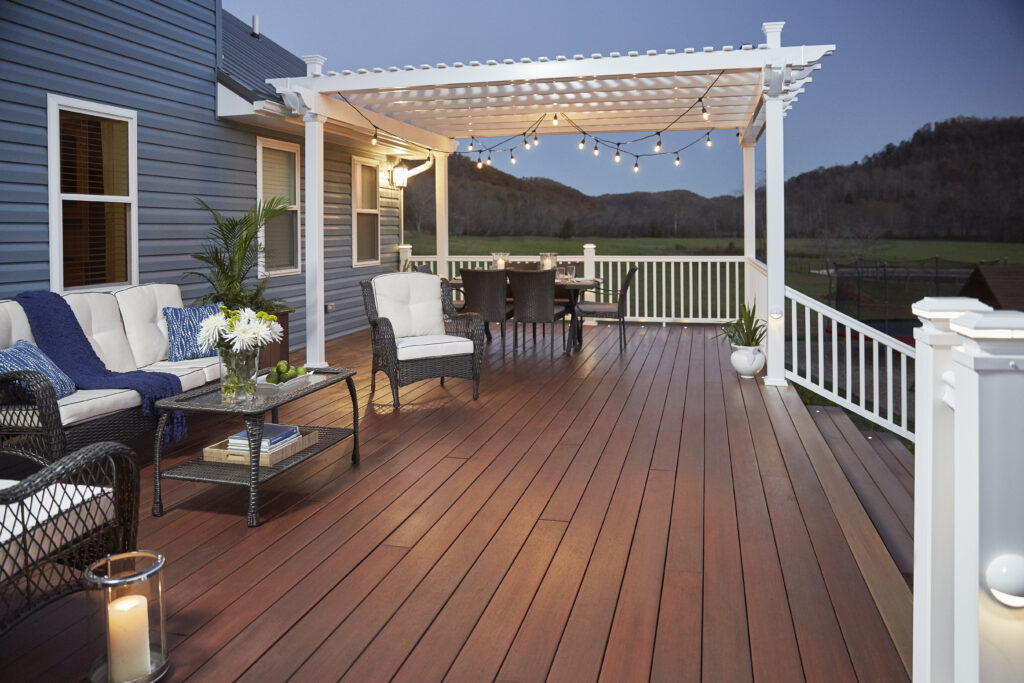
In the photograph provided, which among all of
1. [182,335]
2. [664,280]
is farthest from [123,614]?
[664,280]

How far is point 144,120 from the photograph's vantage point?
629 centimetres

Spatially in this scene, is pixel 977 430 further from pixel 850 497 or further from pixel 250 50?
pixel 250 50

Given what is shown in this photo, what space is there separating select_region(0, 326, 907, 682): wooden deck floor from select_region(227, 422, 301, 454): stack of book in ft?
0.85

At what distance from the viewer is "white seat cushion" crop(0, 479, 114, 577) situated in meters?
2.01

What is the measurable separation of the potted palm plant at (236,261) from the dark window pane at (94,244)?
62cm

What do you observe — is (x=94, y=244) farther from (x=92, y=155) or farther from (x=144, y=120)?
(x=144, y=120)

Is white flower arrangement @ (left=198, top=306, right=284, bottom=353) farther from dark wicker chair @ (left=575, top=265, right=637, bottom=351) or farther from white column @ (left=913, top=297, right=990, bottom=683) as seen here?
dark wicker chair @ (left=575, top=265, right=637, bottom=351)

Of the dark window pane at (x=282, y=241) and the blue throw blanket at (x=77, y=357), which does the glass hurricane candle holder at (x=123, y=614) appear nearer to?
the blue throw blanket at (x=77, y=357)

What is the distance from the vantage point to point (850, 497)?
3652 mm

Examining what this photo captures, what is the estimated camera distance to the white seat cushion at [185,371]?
15.2 feet

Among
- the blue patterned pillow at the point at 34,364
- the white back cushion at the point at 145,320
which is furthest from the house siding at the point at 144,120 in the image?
the blue patterned pillow at the point at 34,364

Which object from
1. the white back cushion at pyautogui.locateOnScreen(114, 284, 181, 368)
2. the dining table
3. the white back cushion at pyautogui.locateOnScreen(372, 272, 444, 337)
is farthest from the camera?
the dining table

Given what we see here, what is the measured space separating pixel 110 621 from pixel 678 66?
578 cm

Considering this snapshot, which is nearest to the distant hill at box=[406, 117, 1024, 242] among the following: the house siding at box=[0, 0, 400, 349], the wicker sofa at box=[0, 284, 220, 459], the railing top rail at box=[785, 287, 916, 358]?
the house siding at box=[0, 0, 400, 349]
